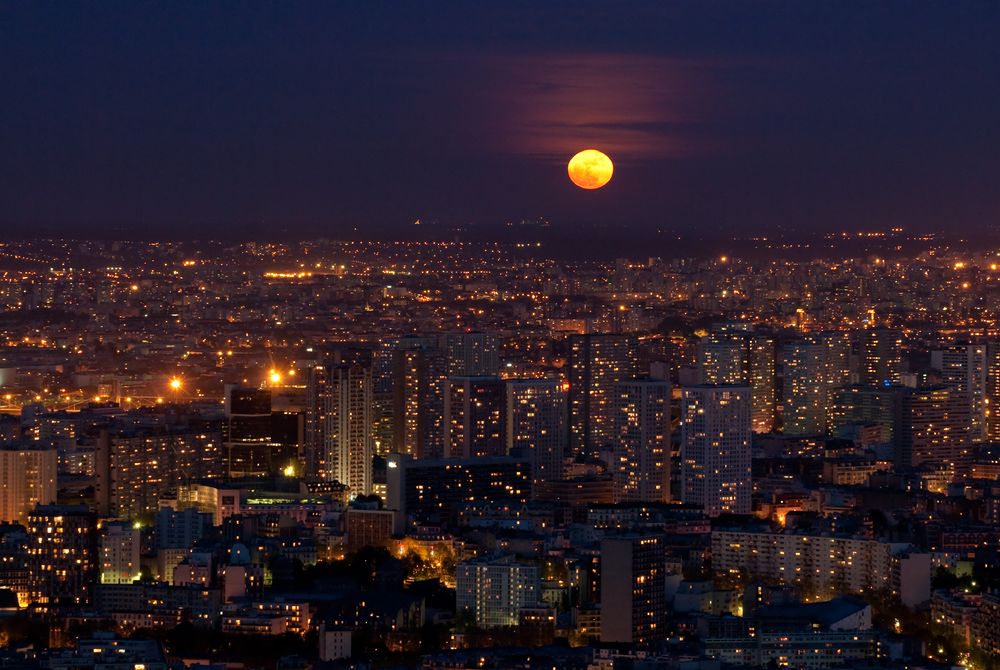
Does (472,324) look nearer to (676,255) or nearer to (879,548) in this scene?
(676,255)

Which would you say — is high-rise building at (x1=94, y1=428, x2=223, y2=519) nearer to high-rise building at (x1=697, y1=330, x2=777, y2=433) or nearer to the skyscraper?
high-rise building at (x1=697, y1=330, x2=777, y2=433)

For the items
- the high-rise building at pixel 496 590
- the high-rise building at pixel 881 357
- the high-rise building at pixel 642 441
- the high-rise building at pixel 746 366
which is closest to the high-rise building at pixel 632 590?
the high-rise building at pixel 496 590

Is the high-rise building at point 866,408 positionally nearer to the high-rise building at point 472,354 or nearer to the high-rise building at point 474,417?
the high-rise building at point 472,354

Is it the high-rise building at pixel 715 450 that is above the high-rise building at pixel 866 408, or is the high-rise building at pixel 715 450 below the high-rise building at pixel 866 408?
below

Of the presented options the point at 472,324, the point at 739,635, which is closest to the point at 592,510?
the point at 739,635

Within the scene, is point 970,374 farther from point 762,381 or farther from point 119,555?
point 119,555
